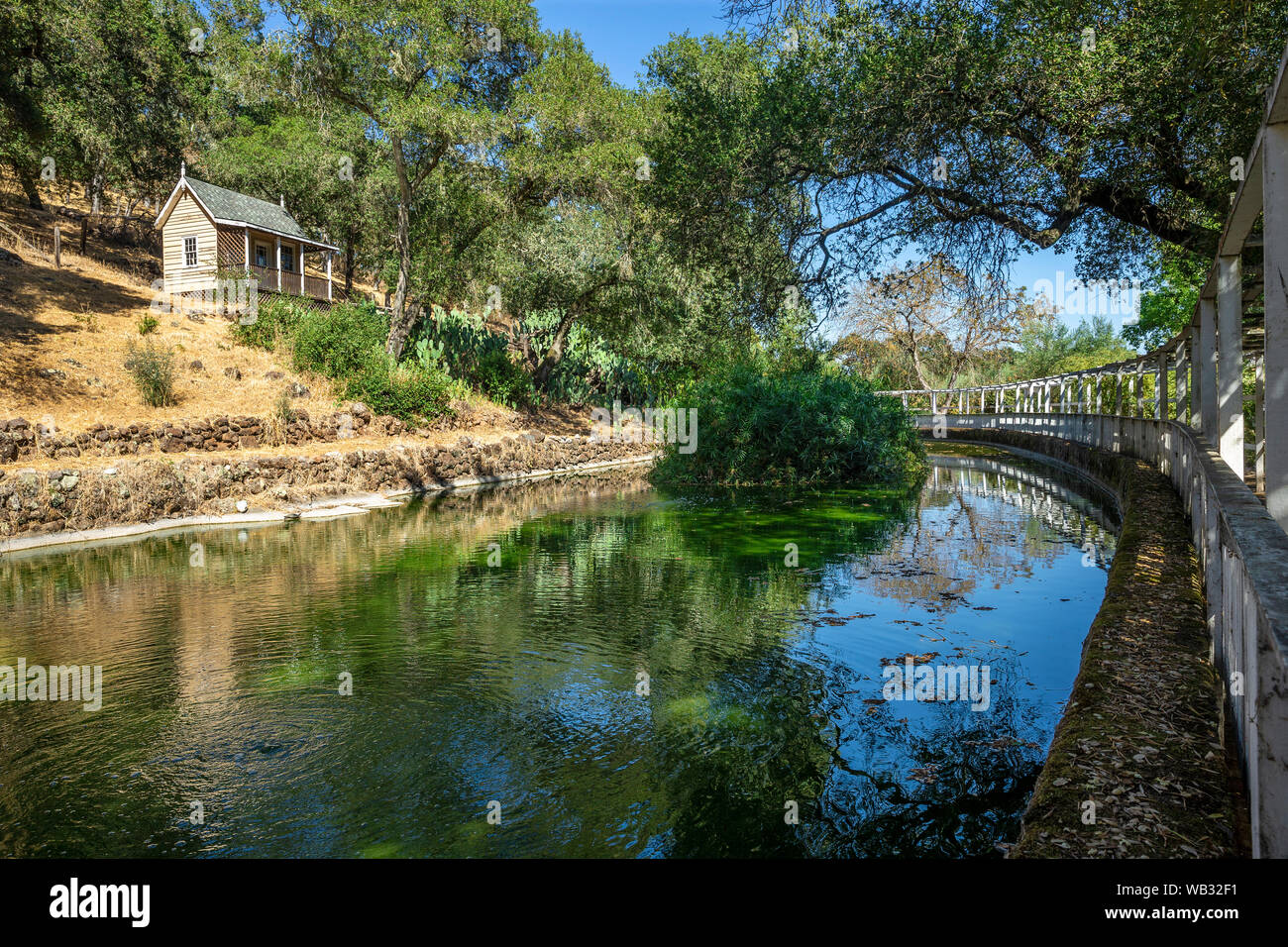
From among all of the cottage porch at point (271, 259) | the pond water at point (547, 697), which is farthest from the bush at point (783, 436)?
the cottage porch at point (271, 259)

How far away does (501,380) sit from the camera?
30.8 m

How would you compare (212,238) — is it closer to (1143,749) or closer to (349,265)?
(349,265)

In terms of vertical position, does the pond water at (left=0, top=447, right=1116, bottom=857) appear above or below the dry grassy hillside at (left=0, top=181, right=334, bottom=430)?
below

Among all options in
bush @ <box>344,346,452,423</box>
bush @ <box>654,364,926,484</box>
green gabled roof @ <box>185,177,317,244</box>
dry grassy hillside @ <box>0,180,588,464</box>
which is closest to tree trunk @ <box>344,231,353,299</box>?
green gabled roof @ <box>185,177,317,244</box>

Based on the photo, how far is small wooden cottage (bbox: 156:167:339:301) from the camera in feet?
103

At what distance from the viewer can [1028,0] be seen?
10.3 meters

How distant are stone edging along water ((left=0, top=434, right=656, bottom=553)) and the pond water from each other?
1645 mm

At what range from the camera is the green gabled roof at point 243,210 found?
31.7 metres

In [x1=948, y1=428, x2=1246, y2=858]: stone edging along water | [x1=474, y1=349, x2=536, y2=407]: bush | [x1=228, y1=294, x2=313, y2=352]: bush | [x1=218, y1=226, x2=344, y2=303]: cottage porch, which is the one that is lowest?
[x1=948, y1=428, x2=1246, y2=858]: stone edging along water

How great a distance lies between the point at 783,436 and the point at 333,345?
1361 centimetres

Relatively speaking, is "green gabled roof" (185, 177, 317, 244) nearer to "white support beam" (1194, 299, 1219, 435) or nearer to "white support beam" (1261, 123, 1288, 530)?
"white support beam" (1194, 299, 1219, 435)

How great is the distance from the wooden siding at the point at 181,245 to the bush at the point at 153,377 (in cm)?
1319
